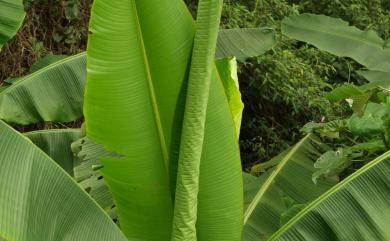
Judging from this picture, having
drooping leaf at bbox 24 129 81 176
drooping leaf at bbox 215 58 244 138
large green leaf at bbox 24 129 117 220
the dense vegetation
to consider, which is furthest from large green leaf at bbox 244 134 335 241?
drooping leaf at bbox 24 129 81 176

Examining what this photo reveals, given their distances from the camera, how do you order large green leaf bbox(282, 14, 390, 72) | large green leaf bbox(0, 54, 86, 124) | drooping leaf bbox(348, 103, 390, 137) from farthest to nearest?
1. large green leaf bbox(282, 14, 390, 72)
2. large green leaf bbox(0, 54, 86, 124)
3. drooping leaf bbox(348, 103, 390, 137)

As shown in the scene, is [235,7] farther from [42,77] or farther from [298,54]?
[42,77]

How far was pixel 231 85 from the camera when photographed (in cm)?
198

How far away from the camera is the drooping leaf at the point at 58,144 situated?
102 inches

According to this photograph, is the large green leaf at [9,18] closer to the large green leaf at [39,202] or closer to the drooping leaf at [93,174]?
the drooping leaf at [93,174]

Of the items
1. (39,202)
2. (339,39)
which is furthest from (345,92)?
(39,202)

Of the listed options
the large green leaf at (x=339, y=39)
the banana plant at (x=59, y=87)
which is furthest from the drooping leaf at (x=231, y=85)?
the large green leaf at (x=339, y=39)

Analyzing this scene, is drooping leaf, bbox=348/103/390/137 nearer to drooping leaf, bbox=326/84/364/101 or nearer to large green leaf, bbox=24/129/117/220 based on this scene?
drooping leaf, bbox=326/84/364/101

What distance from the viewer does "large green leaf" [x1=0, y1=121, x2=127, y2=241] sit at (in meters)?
1.38

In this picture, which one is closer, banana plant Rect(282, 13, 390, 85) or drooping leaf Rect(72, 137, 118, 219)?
drooping leaf Rect(72, 137, 118, 219)

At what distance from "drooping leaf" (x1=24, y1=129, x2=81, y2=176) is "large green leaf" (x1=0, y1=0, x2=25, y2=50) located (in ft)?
1.75

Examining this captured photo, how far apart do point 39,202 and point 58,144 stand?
1.21 metres

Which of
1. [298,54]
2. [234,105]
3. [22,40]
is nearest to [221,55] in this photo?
[234,105]

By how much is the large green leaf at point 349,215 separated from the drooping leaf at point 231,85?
35 centimetres
